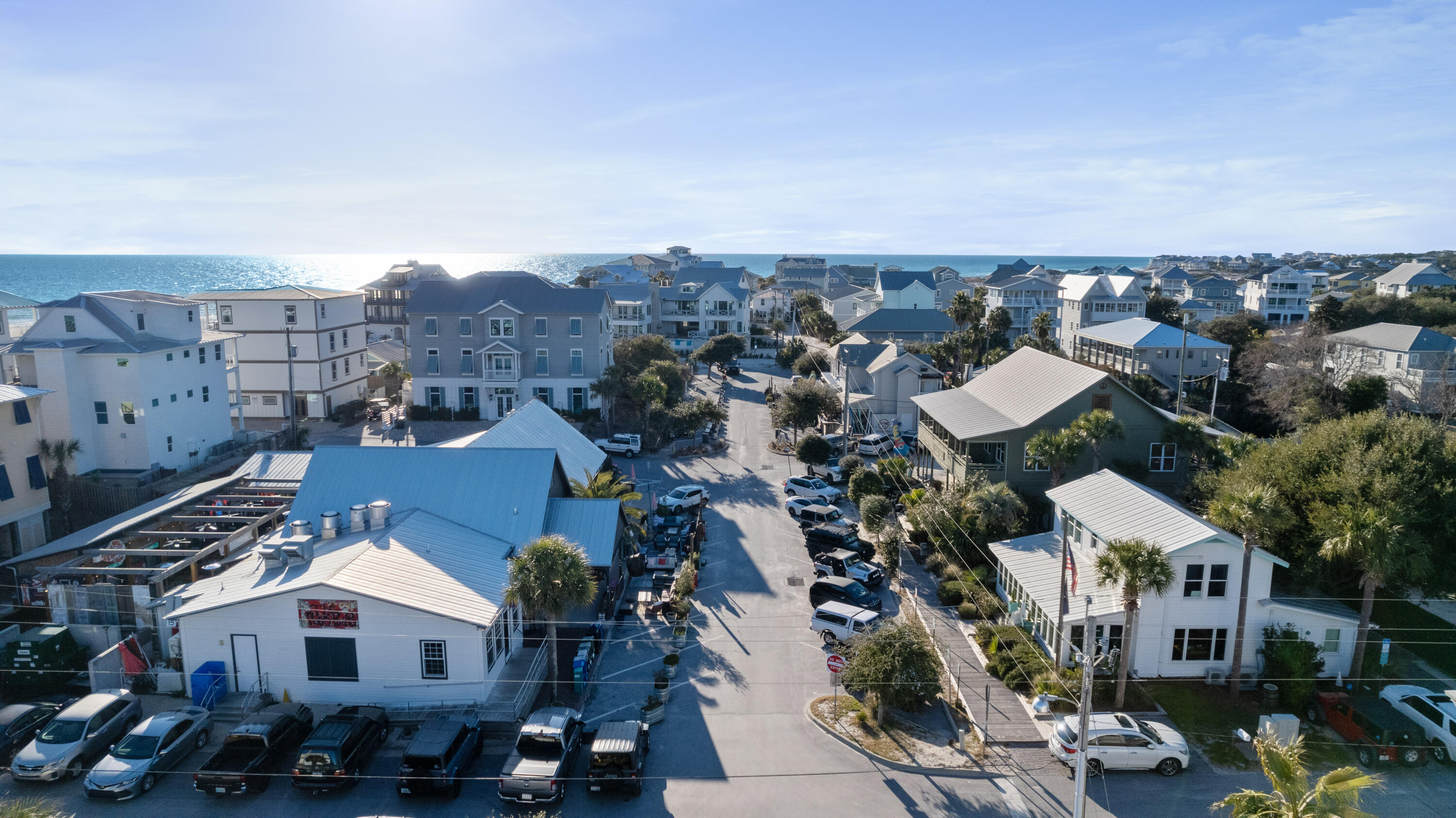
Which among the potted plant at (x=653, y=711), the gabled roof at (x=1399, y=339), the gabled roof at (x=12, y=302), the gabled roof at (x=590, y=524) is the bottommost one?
the potted plant at (x=653, y=711)

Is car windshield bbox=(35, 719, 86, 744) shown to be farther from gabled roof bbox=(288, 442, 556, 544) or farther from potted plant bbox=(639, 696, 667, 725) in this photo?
potted plant bbox=(639, 696, 667, 725)

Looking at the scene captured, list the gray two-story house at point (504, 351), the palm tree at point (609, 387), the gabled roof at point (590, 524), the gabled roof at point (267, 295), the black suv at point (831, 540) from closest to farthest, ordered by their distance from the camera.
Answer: the gabled roof at point (590, 524) → the black suv at point (831, 540) → the palm tree at point (609, 387) → the gabled roof at point (267, 295) → the gray two-story house at point (504, 351)

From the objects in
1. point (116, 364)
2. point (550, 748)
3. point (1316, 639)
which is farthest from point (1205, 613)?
point (116, 364)

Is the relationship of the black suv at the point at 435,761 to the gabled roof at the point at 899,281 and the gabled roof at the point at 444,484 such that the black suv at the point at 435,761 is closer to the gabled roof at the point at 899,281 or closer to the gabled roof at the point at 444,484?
the gabled roof at the point at 444,484

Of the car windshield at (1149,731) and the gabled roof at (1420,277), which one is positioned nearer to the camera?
the car windshield at (1149,731)

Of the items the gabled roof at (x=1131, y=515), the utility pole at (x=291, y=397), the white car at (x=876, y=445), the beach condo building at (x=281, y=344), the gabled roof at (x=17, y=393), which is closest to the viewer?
the gabled roof at (x=1131, y=515)

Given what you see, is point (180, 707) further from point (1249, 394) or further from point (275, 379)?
point (1249, 394)

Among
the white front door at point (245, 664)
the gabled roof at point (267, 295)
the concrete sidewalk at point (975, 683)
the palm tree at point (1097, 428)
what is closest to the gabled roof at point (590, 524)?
the white front door at point (245, 664)
